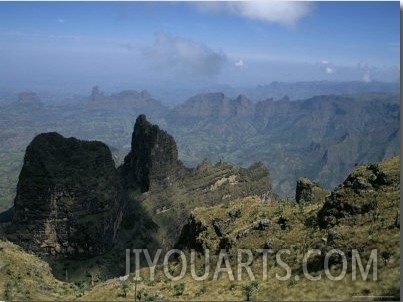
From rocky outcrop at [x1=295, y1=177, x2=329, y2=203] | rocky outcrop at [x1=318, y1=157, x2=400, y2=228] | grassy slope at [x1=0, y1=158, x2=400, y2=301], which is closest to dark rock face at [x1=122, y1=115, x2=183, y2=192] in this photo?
rocky outcrop at [x1=295, y1=177, x2=329, y2=203]

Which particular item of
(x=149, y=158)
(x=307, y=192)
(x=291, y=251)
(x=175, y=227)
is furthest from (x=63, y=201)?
(x=291, y=251)

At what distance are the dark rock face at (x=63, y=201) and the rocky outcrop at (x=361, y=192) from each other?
80159 mm

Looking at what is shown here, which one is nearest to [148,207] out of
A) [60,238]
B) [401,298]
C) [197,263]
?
[60,238]

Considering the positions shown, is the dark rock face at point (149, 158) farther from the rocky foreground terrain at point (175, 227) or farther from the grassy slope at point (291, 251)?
the grassy slope at point (291, 251)

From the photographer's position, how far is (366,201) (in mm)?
41781

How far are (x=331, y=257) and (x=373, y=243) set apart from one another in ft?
10.4

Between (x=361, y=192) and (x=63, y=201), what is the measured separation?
279ft

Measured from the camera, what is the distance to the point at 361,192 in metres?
43.0

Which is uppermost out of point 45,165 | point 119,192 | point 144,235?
point 45,165

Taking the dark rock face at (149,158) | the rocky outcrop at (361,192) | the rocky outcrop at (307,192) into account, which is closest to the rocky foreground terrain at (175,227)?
the rocky outcrop at (361,192)

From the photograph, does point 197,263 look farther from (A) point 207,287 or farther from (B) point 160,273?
(A) point 207,287

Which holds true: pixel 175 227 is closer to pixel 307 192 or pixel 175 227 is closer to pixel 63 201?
pixel 63 201

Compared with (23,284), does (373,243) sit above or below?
above

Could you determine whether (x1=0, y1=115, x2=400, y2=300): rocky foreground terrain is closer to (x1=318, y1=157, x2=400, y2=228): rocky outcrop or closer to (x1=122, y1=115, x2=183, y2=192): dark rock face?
(x1=318, y1=157, x2=400, y2=228): rocky outcrop
